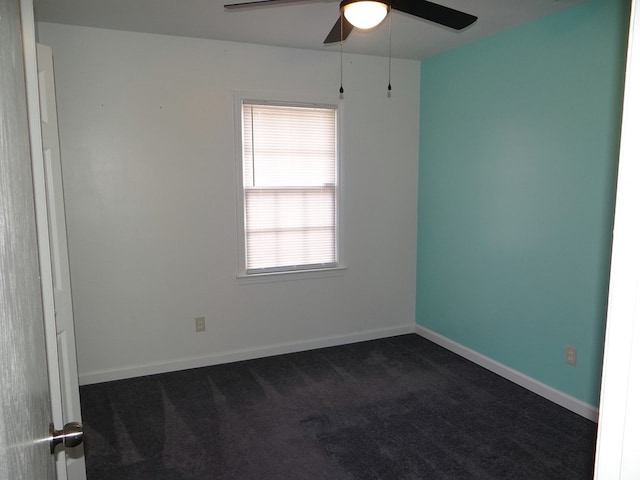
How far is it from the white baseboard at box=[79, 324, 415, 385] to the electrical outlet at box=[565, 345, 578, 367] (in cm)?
166

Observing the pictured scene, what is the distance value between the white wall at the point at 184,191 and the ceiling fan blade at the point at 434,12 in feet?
5.36

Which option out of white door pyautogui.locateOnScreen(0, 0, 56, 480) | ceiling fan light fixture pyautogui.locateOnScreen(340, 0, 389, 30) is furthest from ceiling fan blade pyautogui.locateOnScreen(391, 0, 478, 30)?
white door pyautogui.locateOnScreen(0, 0, 56, 480)

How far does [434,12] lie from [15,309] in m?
2.35

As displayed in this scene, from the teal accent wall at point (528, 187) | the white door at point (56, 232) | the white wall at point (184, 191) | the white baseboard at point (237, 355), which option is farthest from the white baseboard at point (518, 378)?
the white door at point (56, 232)

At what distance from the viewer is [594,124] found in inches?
109

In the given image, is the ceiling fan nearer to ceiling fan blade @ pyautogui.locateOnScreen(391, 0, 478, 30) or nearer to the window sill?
ceiling fan blade @ pyautogui.locateOnScreen(391, 0, 478, 30)

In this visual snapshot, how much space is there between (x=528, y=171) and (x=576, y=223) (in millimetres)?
518

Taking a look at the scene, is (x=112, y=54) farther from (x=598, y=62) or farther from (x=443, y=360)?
(x=443, y=360)

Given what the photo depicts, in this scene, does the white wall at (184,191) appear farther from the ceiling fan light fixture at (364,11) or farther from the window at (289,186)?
the ceiling fan light fixture at (364,11)

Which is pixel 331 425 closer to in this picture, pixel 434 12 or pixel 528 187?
pixel 528 187

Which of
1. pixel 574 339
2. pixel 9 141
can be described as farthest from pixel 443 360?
pixel 9 141

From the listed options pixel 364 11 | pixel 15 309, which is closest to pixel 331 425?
pixel 364 11

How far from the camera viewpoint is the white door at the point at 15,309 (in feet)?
1.47

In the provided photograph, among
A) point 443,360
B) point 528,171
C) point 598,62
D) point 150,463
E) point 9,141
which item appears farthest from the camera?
point 443,360
